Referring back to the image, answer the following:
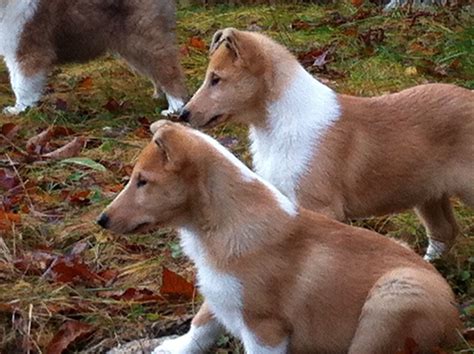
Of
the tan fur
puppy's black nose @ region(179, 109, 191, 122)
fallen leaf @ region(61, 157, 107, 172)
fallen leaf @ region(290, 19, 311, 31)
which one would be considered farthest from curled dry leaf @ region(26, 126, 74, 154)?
fallen leaf @ region(290, 19, 311, 31)

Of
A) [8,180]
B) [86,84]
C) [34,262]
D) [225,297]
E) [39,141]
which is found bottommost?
[86,84]

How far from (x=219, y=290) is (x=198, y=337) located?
397 mm

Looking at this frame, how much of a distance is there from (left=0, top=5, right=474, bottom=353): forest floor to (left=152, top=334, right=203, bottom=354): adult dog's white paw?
0.60 feet

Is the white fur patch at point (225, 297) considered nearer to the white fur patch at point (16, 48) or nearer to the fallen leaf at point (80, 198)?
the fallen leaf at point (80, 198)

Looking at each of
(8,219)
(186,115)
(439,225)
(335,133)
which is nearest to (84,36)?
(8,219)

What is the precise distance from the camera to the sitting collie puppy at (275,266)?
12.4 feet

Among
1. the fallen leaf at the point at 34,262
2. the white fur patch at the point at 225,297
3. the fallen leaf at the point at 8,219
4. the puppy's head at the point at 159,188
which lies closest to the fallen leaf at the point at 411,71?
the fallen leaf at the point at 8,219

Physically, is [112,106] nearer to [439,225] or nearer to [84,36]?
[84,36]

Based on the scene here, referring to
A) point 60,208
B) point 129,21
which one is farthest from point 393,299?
point 129,21

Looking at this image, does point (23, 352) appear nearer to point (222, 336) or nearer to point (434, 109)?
point (222, 336)

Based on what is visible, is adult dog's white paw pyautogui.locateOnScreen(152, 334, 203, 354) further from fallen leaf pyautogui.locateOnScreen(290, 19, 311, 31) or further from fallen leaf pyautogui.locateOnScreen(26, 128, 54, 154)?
fallen leaf pyautogui.locateOnScreen(290, 19, 311, 31)

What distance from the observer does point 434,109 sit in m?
4.99

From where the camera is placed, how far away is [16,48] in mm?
7621

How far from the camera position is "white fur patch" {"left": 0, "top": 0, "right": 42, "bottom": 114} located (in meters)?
7.54
